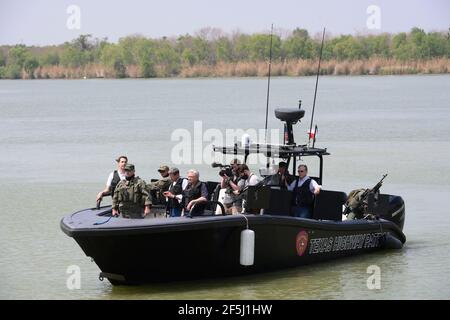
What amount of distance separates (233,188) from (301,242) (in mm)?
1283

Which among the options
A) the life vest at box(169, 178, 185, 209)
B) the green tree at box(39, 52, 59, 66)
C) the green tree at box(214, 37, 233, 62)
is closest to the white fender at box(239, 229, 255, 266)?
the life vest at box(169, 178, 185, 209)

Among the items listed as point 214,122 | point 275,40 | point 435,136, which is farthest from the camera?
point 275,40

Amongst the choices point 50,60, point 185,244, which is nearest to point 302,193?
point 185,244

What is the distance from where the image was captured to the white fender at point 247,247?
1430cm

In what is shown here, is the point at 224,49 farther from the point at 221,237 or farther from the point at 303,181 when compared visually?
the point at 221,237

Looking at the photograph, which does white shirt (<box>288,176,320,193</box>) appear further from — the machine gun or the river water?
the machine gun

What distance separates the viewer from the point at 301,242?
50.8 ft

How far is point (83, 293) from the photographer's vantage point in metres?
15.1

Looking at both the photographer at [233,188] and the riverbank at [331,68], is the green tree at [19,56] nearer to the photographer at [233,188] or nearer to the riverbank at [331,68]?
the riverbank at [331,68]

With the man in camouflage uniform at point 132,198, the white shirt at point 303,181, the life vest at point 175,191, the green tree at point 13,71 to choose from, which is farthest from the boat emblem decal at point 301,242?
the green tree at point 13,71

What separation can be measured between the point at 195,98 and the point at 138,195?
56.7 meters

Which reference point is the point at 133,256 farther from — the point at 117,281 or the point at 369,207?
the point at 369,207

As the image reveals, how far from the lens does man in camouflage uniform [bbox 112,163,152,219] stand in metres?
14.5
